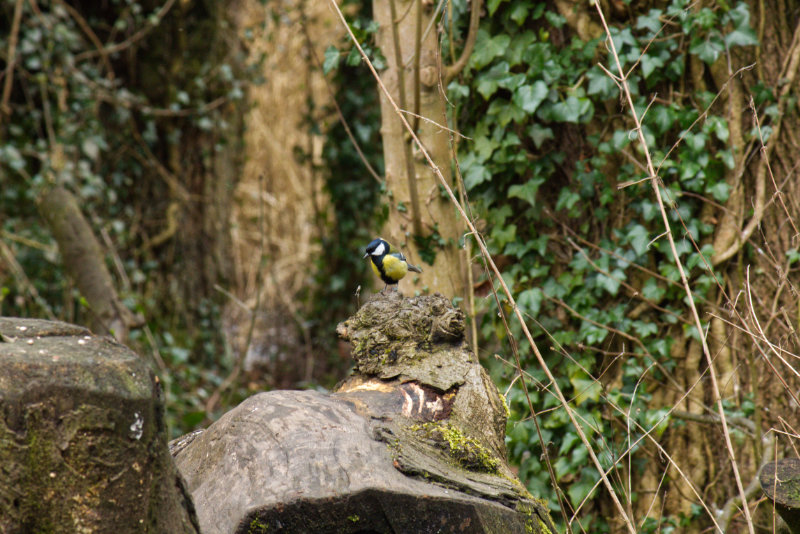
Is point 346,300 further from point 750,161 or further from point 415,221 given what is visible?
point 750,161

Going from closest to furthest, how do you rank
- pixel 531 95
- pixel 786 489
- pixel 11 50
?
pixel 786 489 < pixel 531 95 < pixel 11 50

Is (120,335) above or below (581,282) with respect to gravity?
below

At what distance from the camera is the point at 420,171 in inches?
118

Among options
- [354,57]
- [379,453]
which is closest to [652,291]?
[354,57]

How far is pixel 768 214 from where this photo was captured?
9.51 ft

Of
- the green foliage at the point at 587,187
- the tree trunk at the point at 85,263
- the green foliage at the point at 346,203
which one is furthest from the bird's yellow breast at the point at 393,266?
the green foliage at the point at 346,203

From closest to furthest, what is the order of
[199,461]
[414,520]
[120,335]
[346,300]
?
[414,520]
[199,461]
[120,335]
[346,300]

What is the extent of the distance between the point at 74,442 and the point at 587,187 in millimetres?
2331

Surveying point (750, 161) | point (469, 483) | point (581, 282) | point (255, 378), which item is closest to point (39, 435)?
point (469, 483)

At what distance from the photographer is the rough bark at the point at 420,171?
2916 millimetres

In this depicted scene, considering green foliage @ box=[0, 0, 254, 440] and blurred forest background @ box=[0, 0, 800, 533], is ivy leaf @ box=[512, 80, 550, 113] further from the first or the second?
green foliage @ box=[0, 0, 254, 440]

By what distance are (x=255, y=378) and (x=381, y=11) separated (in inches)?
148

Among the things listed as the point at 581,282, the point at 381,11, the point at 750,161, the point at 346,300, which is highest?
the point at 381,11

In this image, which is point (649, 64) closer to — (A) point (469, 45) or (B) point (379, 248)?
(A) point (469, 45)
